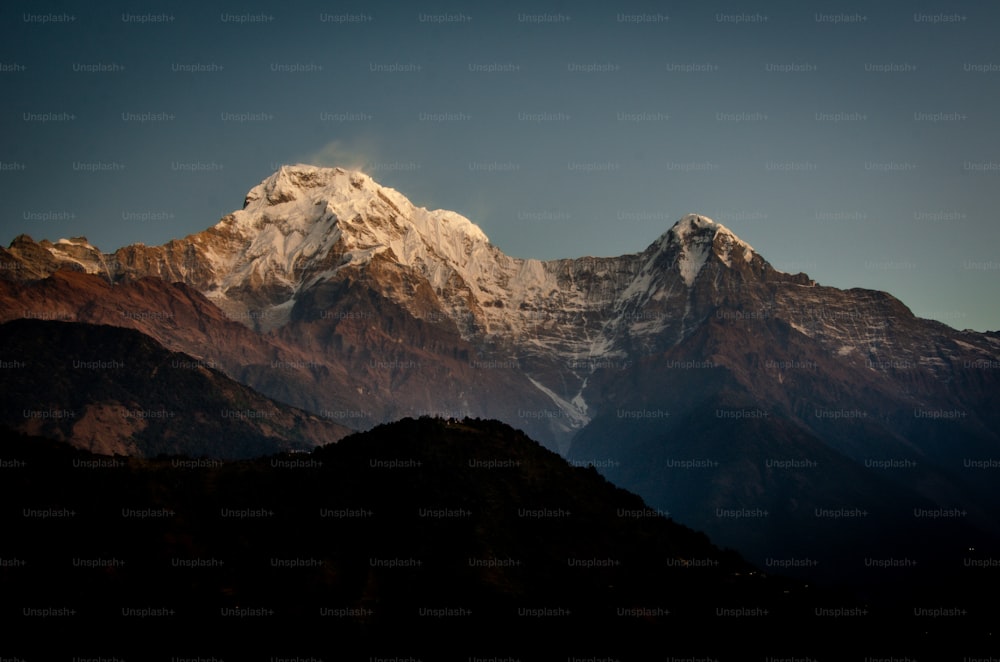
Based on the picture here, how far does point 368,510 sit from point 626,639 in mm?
50481

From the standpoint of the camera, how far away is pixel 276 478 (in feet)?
648

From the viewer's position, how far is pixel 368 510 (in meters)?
191

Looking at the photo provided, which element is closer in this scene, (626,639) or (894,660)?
(626,639)

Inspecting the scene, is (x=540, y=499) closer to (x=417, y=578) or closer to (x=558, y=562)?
(x=558, y=562)

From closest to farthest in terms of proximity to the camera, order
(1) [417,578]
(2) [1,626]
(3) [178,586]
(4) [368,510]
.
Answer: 1. (2) [1,626]
2. (3) [178,586]
3. (1) [417,578]
4. (4) [368,510]

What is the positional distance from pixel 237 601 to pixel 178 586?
27.7ft

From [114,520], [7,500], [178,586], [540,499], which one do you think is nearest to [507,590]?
[540,499]

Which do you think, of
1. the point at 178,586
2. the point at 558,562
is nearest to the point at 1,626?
the point at 178,586

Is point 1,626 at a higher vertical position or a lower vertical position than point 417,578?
lower

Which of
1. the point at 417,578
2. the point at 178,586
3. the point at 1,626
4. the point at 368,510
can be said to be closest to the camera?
the point at 1,626

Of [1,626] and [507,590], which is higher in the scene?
[507,590]

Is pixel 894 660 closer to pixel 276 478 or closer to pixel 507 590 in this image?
pixel 507 590

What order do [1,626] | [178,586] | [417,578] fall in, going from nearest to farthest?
1. [1,626]
2. [178,586]
3. [417,578]

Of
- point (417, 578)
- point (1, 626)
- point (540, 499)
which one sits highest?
point (540, 499)
